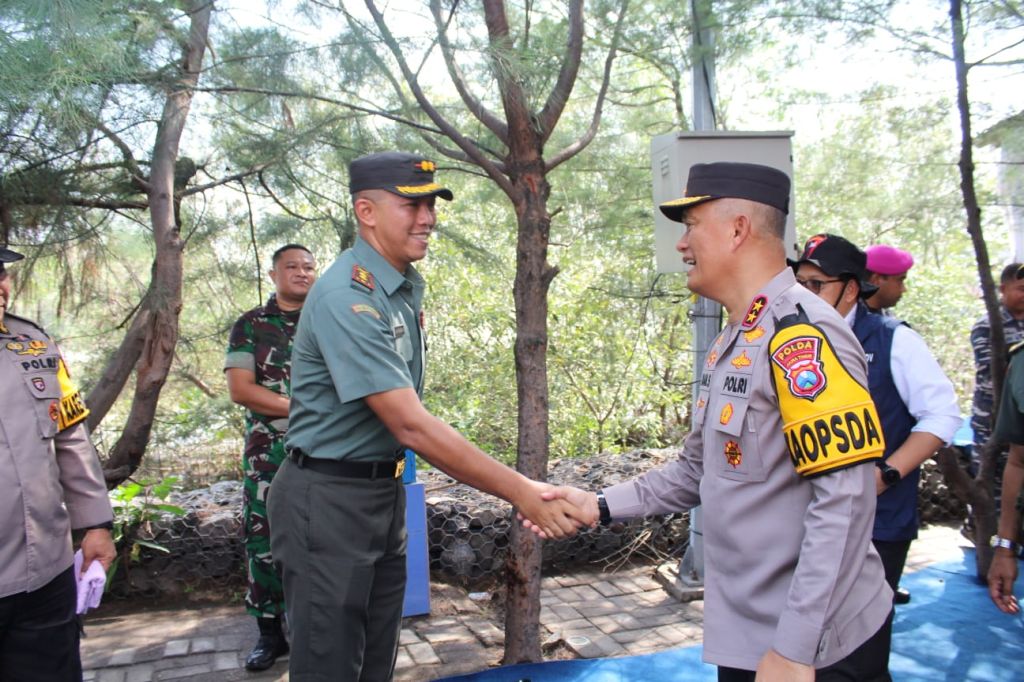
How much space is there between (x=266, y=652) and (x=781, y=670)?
116 inches

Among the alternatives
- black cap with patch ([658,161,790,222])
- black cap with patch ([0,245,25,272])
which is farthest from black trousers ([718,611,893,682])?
black cap with patch ([0,245,25,272])

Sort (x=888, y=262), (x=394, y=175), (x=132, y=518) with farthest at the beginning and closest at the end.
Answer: (x=132, y=518) < (x=888, y=262) < (x=394, y=175)

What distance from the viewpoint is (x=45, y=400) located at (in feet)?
7.86

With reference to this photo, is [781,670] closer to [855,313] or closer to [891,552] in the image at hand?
[891,552]

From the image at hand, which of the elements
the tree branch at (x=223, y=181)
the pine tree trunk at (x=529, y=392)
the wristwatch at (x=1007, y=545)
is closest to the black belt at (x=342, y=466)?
the pine tree trunk at (x=529, y=392)

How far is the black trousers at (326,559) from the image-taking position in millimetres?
2369

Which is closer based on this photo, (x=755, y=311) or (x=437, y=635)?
(x=755, y=311)

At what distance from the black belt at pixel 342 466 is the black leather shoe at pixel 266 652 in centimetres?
177

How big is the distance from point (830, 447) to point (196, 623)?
154 inches

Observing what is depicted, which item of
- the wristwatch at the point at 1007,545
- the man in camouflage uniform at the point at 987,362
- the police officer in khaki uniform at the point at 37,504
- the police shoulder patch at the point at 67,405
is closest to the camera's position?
the police officer in khaki uniform at the point at 37,504

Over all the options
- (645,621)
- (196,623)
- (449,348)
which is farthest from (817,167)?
(196,623)

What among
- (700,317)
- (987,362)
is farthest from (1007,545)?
(987,362)

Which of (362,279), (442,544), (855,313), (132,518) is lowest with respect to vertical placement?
(442,544)

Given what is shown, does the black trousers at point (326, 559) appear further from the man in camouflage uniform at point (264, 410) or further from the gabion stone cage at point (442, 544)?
the gabion stone cage at point (442, 544)
